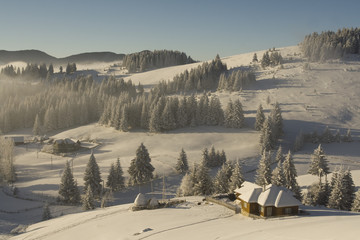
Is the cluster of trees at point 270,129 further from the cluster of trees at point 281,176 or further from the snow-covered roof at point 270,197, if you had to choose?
the snow-covered roof at point 270,197

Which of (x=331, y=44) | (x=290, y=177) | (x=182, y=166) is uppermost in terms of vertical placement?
(x=331, y=44)

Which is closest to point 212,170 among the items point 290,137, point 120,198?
point 120,198

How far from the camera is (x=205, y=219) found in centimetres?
3372

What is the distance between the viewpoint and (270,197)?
111 feet

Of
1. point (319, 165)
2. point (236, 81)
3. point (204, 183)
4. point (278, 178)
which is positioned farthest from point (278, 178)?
point (236, 81)

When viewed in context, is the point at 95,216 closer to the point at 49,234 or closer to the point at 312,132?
the point at 49,234

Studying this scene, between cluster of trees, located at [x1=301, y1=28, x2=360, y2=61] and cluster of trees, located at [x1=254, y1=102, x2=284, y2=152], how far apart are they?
77191 mm

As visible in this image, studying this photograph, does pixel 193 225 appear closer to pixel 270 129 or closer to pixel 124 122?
pixel 270 129

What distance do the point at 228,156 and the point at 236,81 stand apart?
57503 millimetres

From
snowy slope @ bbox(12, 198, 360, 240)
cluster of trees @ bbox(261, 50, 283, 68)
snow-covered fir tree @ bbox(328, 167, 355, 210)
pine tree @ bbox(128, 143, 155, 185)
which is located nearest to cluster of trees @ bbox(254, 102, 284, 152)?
pine tree @ bbox(128, 143, 155, 185)

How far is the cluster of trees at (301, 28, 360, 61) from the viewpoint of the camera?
511ft

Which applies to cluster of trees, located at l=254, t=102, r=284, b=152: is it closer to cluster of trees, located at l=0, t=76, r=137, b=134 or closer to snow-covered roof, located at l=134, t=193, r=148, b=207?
snow-covered roof, located at l=134, t=193, r=148, b=207

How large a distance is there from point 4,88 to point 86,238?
148 meters

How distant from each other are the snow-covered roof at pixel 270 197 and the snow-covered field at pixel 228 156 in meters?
1.77
